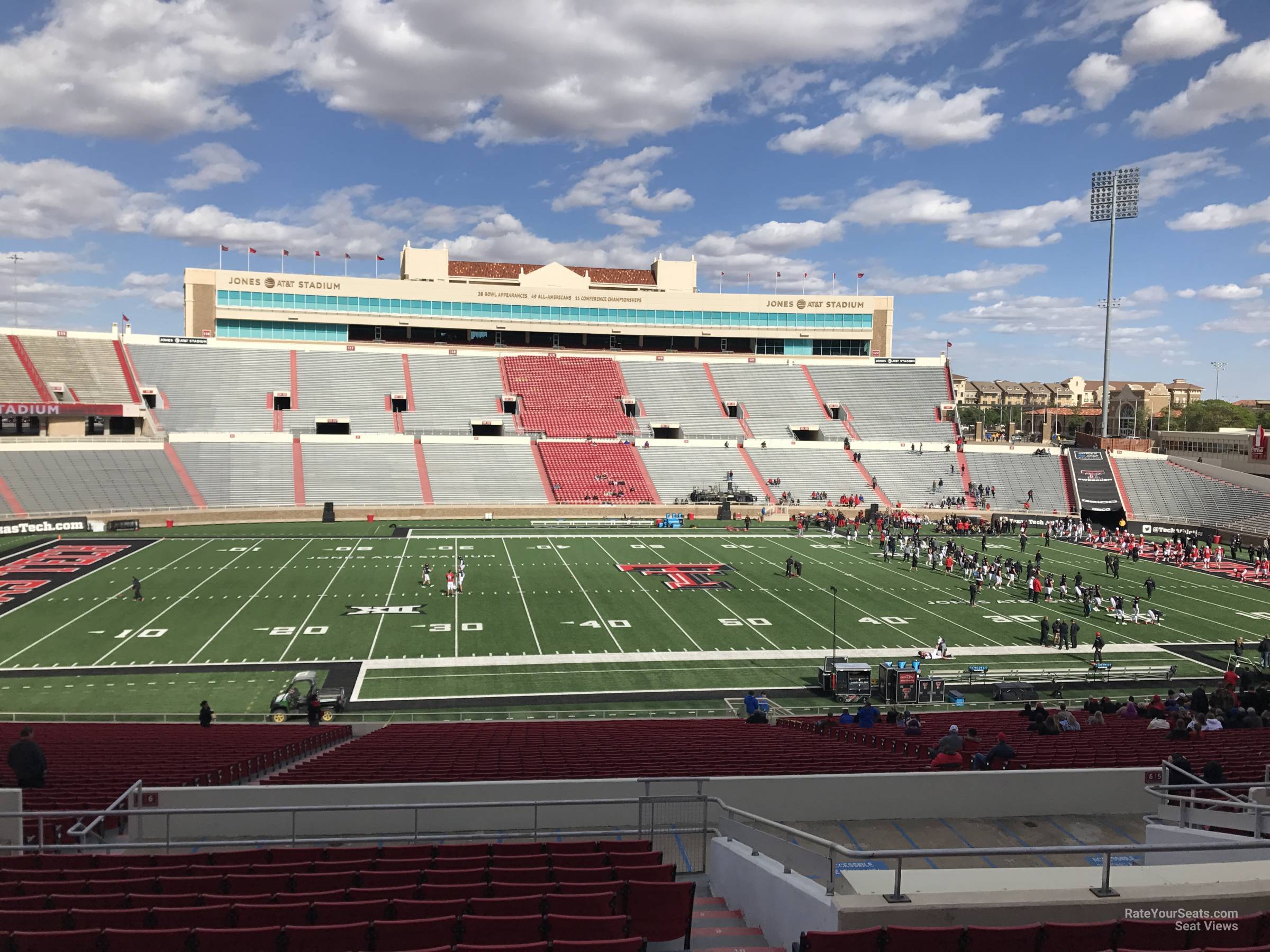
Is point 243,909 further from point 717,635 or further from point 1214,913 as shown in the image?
point 717,635

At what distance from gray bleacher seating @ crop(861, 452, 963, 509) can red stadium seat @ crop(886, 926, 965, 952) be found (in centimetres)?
5484

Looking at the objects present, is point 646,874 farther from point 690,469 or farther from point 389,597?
point 690,469

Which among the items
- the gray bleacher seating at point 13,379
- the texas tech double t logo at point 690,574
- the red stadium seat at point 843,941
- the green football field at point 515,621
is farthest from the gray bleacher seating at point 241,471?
the red stadium seat at point 843,941

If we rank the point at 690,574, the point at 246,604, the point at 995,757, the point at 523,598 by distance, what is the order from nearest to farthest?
1. the point at 995,757
2. the point at 246,604
3. the point at 523,598
4. the point at 690,574

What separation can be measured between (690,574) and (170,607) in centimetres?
1871

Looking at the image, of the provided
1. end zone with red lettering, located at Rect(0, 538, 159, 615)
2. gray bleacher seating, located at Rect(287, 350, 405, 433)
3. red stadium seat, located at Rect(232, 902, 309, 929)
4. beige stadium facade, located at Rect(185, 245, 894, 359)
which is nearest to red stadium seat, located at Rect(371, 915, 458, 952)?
red stadium seat, located at Rect(232, 902, 309, 929)

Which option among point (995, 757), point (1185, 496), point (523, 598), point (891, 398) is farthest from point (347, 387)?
point (995, 757)

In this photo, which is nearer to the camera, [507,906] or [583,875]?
[507,906]

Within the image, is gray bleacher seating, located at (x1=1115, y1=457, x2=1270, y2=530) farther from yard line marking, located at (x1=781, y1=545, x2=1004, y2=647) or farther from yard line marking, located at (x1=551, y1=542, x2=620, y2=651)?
yard line marking, located at (x1=551, y1=542, x2=620, y2=651)

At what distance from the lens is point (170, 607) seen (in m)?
30.1

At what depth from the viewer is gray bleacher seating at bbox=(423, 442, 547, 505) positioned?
176 ft

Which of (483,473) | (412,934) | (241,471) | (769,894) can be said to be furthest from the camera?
(483,473)

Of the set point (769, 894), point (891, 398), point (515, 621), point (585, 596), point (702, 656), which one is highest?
point (891, 398)

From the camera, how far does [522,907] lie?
16.7ft
